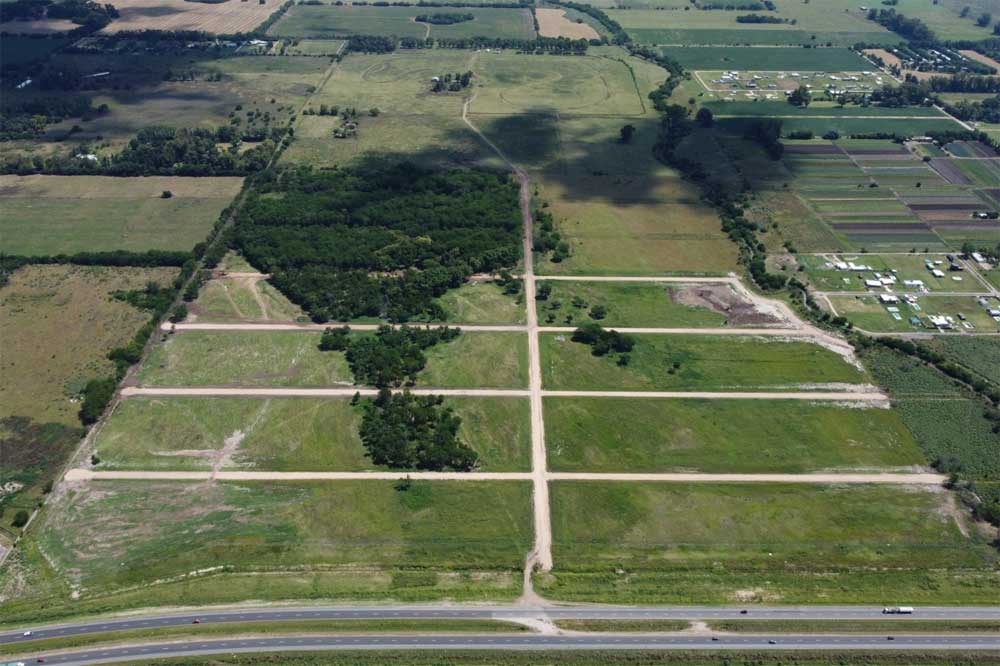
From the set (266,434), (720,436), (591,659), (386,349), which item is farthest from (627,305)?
(591,659)

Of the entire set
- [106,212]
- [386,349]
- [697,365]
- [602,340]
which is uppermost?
[602,340]

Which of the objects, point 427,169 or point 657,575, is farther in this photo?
point 427,169

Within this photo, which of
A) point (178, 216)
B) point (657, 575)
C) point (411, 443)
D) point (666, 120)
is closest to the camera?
point (657, 575)

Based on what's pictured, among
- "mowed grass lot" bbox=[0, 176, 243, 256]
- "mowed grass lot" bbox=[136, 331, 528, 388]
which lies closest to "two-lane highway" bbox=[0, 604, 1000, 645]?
"mowed grass lot" bbox=[136, 331, 528, 388]

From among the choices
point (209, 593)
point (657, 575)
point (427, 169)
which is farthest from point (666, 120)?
point (209, 593)

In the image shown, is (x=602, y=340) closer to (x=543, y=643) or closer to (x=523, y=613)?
(x=523, y=613)

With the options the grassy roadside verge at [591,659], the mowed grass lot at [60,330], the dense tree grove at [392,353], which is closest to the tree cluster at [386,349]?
the dense tree grove at [392,353]

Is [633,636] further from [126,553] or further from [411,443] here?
[126,553]
